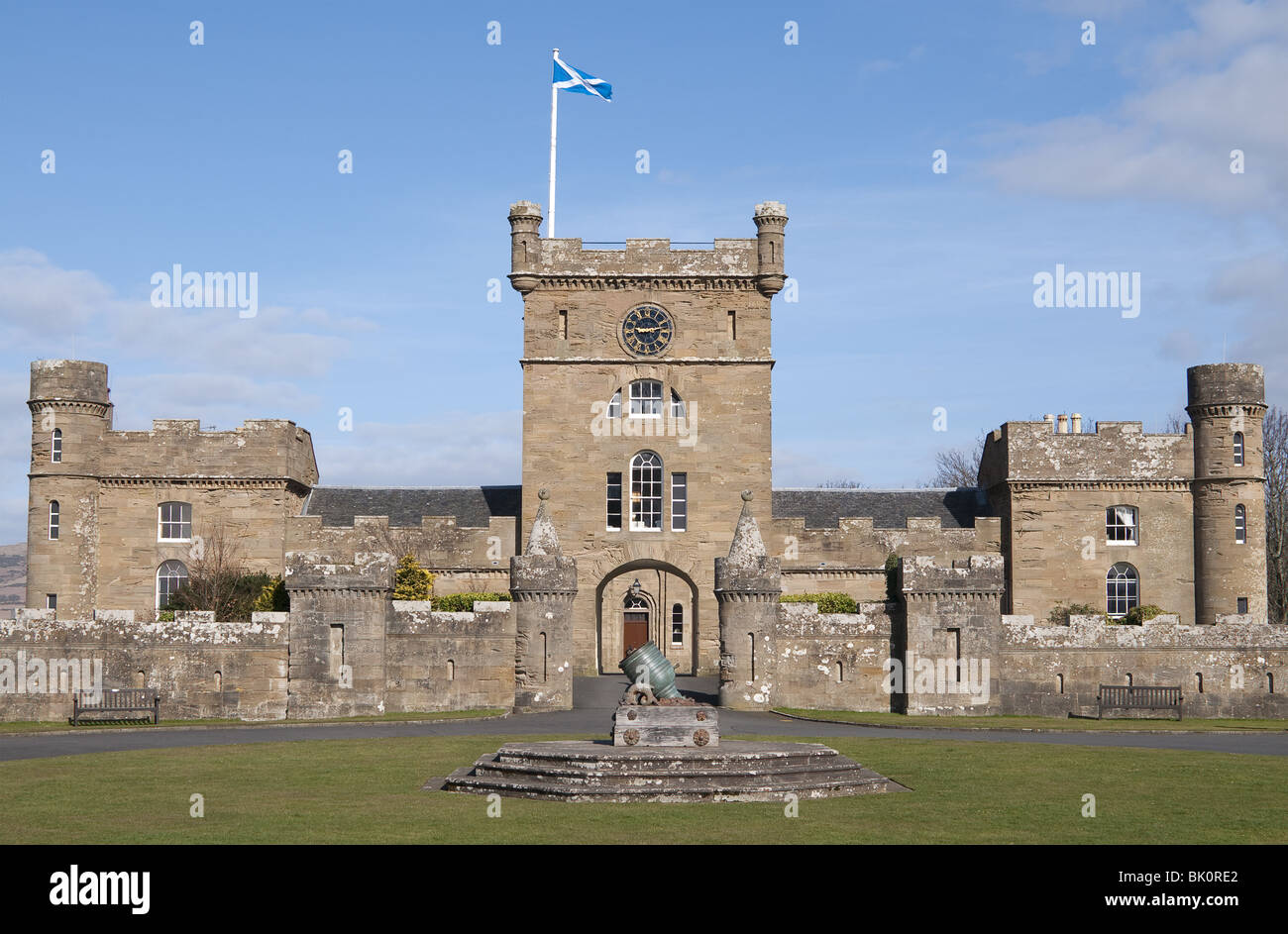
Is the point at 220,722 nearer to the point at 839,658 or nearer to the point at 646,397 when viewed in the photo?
the point at 839,658

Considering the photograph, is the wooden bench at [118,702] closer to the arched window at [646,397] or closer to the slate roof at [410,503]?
the slate roof at [410,503]

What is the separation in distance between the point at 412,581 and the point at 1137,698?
21433 mm

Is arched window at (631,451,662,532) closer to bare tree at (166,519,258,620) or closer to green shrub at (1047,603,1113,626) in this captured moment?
bare tree at (166,519,258,620)

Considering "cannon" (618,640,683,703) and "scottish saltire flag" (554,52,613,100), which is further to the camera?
"scottish saltire flag" (554,52,613,100)

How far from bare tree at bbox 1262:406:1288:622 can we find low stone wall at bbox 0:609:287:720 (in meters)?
45.3

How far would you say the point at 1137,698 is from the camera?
33.1 metres

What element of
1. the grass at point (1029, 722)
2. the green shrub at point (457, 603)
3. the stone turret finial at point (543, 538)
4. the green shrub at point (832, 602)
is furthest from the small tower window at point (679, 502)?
the grass at point (1029, 722)

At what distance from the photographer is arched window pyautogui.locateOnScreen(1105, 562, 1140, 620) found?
152 feet

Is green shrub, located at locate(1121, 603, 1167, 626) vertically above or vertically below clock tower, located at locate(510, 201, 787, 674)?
below

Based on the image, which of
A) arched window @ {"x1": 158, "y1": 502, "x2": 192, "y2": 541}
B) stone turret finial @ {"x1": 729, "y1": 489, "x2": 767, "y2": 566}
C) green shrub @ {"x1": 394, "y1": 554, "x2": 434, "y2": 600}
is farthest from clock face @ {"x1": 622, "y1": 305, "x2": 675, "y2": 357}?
arched window @ {"x1": 158, "y1": 502, "x2": 192, "y2": 541}

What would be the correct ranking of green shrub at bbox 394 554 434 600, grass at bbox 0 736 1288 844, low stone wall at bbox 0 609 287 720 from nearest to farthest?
grass at bbox 0 736 1288 844
low stone wall at bbox 0 609 287 720
green shrub at bbox 394 554 434 600

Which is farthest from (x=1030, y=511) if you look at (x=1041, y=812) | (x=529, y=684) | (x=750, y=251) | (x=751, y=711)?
(x=1041, y=812)

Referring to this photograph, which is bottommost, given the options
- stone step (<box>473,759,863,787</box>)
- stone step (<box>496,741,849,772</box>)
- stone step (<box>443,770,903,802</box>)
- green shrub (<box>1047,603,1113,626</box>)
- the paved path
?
the paved path
